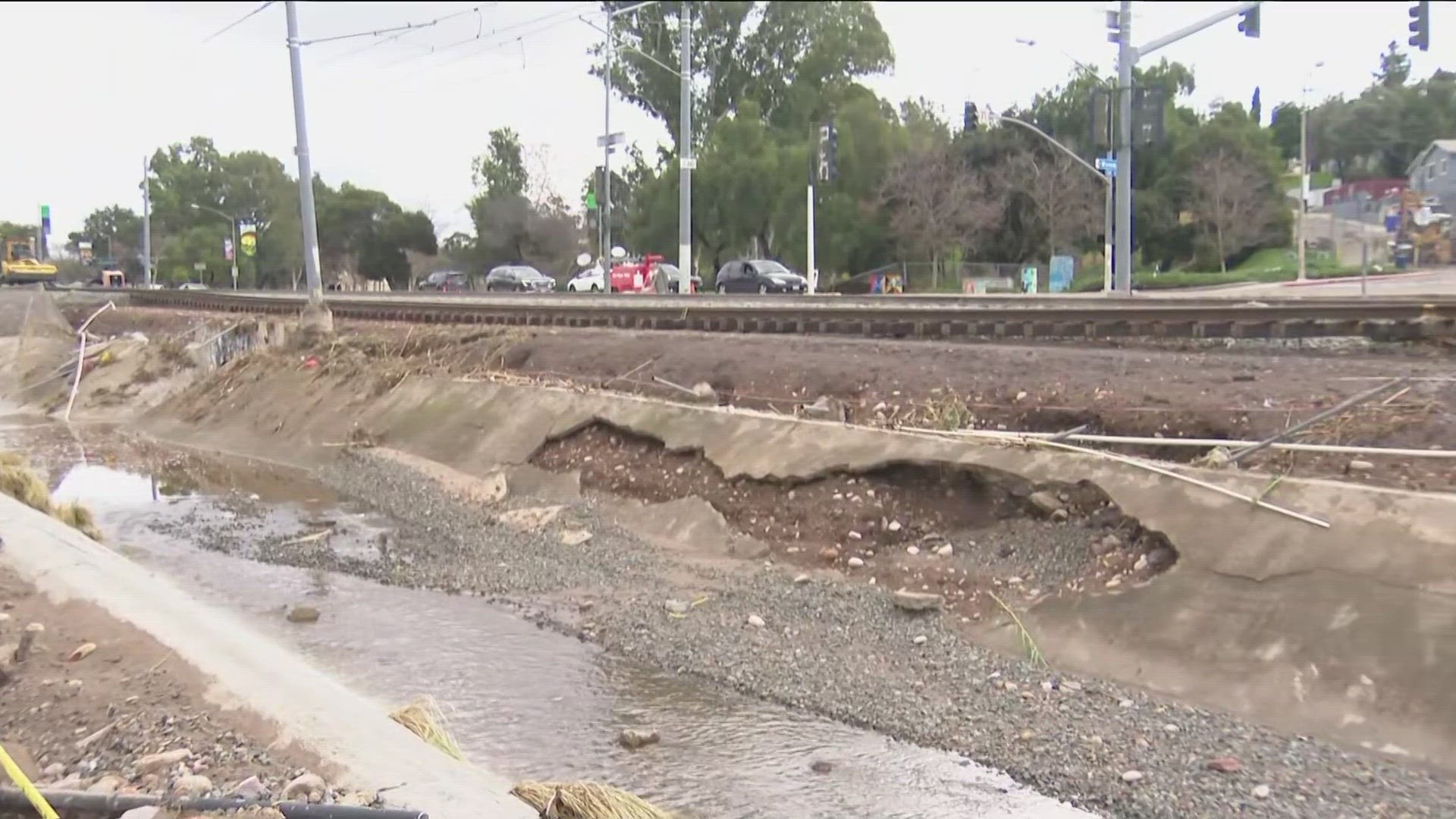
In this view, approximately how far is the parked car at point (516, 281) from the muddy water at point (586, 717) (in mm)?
37928

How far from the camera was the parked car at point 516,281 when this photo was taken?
157 feet

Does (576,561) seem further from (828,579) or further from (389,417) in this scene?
(389,417)

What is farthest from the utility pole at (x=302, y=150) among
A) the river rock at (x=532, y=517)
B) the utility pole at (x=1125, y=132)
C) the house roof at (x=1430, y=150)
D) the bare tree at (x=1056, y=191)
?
the bare tree at (x=1056, y=191)

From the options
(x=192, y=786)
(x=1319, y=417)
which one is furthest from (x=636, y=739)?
(x=1319, y=417)

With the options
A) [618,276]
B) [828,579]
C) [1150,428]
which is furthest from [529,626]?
[618,276]

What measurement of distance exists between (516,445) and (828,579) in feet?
20.9

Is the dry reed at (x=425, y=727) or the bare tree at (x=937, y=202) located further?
the bare tree at (x=937, y=202)

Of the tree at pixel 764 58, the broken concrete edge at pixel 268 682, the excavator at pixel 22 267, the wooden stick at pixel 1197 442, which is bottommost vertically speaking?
the broken concrete edge at pixel 268 682

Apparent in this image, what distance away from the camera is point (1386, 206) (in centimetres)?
3350

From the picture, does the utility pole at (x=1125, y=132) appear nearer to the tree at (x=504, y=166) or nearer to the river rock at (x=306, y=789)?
the river rock at (x=306, y=789)

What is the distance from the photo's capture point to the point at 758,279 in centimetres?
3828

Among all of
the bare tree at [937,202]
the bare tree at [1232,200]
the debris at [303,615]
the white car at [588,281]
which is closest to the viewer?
the debris at [303,615]

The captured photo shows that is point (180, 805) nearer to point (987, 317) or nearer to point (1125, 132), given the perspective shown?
point (987, 317)

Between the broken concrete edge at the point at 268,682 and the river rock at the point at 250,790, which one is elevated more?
the river rock at the point at 250,790
